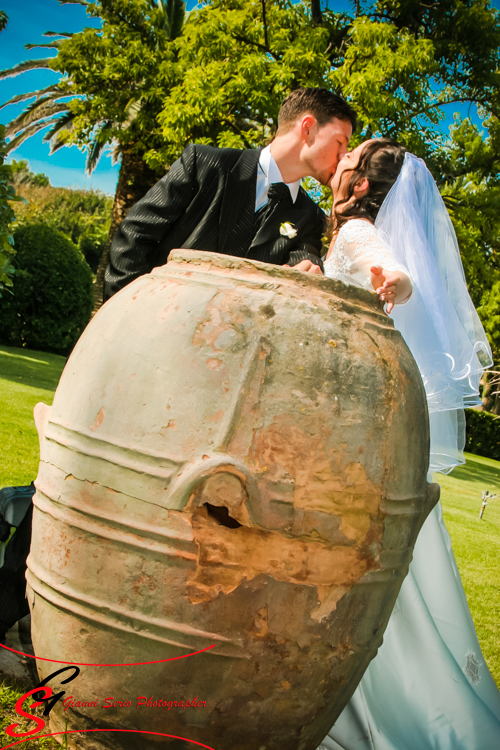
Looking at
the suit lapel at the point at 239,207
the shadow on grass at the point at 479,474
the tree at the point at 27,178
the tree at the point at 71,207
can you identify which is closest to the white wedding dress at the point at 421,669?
the suit lapel at the point at 239,207

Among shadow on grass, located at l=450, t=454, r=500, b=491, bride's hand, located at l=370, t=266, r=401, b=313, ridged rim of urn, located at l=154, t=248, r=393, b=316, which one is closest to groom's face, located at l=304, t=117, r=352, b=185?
bride's hand, located at l=370, t=266, r=401, b=313

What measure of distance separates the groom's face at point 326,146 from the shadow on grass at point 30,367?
334 inches

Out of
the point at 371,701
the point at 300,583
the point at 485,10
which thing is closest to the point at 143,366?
the point at 300,583

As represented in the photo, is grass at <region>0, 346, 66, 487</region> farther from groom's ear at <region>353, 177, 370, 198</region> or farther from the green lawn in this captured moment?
groom's ear at <region>353, 177, 370, 198</region>

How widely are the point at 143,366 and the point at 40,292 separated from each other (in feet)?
51.4

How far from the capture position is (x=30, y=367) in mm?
12836

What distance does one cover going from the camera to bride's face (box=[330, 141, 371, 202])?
2.85 m

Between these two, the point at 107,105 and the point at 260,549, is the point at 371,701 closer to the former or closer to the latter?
the point at 260,549

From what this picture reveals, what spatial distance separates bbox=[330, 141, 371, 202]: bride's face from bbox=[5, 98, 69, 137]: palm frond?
13417mm

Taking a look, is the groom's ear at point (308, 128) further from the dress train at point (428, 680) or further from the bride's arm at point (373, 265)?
the dress train at point (428, 680)

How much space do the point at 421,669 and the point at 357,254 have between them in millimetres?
1906

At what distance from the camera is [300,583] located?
5.02 feet

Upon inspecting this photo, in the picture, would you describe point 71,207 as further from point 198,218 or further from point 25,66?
point 198,218

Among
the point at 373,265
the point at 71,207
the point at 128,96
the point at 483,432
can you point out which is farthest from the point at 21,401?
the point at 71,207
